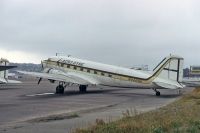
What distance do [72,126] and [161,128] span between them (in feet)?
12.1

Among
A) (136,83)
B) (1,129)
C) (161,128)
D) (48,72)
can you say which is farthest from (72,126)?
(48,72)

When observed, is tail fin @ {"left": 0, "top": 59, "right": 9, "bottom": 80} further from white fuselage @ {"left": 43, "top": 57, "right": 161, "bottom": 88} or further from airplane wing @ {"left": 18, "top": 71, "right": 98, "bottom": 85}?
airplane wing @ {"left": 18, "top": 71, "right": 98, "bottom": 85}

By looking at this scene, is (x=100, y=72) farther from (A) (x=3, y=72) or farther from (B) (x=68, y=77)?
(A) (x=3, y=72)

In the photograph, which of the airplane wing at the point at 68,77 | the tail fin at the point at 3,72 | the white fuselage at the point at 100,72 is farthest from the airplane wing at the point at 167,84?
the tail fin at the point at 3,72

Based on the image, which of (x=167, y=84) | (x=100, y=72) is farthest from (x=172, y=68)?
(x=100, y=72)

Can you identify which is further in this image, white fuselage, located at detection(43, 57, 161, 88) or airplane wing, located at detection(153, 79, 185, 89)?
white fuselage, located at detection(43, 57, 161, 88)

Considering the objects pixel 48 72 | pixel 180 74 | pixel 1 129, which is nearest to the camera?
pixel 1 129

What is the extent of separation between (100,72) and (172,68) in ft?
22.5

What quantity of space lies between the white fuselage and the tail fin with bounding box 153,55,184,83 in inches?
46.0

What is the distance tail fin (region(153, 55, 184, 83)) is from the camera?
130ft

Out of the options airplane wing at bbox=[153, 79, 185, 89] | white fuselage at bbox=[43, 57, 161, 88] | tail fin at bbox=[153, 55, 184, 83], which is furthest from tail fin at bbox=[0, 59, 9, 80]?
airplane wing at bbox=[153, 79, 185, 89]

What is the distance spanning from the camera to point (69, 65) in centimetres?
4469

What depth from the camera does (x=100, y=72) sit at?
43.0 m

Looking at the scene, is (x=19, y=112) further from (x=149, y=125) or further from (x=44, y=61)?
(x=44, y=61)
